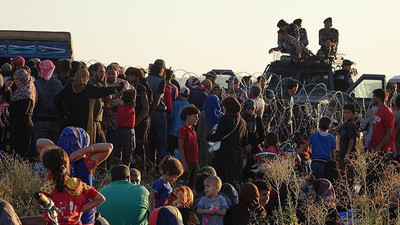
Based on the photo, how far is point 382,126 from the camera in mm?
14375

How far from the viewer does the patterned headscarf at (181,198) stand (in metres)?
10.3

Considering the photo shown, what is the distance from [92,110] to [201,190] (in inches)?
119

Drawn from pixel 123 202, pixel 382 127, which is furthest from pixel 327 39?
pixel 123 202

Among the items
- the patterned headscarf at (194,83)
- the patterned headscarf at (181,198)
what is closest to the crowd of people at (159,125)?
the patterned headscarf at (194,83)

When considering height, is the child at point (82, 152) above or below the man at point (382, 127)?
above

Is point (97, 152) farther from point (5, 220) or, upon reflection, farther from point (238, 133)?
point (238, 133)

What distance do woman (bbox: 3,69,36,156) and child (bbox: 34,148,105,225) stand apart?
5.57 meters

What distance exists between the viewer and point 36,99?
14.3 m

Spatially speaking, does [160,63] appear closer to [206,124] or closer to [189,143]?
[206,124]

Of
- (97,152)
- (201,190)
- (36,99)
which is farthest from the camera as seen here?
(36,99)

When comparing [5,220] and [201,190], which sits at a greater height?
[5,220]

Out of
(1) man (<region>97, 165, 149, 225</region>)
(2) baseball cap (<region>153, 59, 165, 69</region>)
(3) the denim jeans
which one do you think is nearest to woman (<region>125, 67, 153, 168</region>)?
(3) the denim jeans

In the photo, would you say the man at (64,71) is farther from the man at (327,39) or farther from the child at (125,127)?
the man at (327,39)

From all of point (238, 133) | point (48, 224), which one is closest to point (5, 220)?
point (48, 224)
